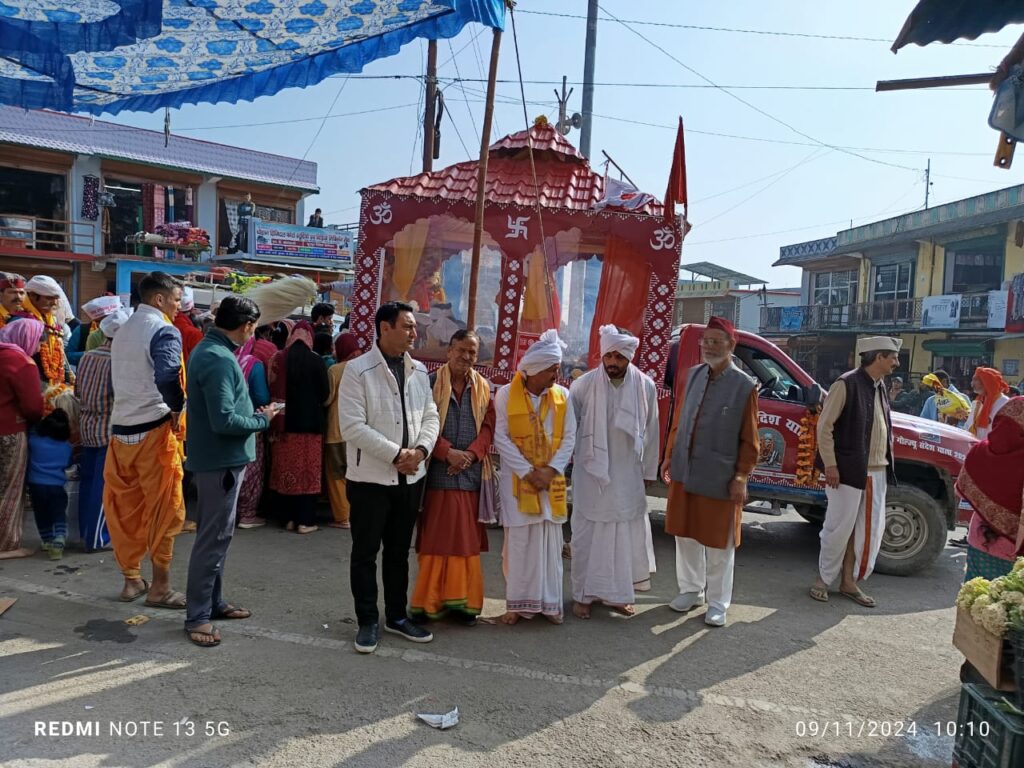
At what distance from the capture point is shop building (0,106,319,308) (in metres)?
20.2

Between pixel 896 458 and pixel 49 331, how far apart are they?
6.81 m

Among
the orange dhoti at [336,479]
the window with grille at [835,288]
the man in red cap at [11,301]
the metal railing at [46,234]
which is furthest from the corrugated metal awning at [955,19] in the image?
the window with grille at [835,288]

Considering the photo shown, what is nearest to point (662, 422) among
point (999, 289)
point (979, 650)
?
point (979, 650)

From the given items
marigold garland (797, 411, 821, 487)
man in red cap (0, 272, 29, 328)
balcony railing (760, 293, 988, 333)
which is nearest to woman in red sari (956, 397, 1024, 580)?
marigold garland (797, 411, 821, 487)

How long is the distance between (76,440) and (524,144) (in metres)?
4.95

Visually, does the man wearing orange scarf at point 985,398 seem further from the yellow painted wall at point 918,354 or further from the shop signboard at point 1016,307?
the yellow painted wall at point 918,354

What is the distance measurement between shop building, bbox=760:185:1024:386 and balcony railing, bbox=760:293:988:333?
0.04m

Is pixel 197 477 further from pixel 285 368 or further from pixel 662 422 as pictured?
pixel 662 422

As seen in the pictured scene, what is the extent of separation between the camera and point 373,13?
417 cm

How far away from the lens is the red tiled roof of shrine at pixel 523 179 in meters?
6.97

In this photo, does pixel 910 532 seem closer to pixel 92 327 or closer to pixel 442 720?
pixel 442 720

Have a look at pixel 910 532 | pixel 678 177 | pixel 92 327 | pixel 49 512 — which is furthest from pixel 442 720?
pixel 92 327

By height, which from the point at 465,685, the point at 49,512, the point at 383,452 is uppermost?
the point at 383,452

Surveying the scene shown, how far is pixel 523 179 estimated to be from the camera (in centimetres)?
738
